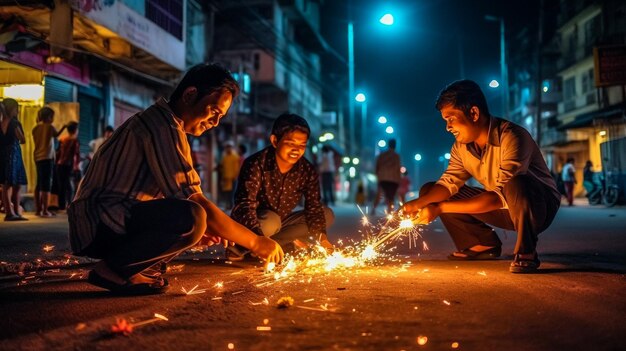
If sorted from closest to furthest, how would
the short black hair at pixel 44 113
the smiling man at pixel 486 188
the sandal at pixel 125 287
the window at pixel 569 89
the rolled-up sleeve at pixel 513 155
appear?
the sandal at pixel 125 287, the smiling man at pixel 486 188, the rolled-up sleeve at pixel 513 155, the short black hair at pixel 44 113, the window at pixel 569 89

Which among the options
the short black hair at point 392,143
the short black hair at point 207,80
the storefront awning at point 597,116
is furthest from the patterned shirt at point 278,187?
the storefront awning at point 597,116

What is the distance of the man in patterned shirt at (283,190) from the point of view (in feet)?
15.5

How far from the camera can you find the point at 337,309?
2758 millimetres

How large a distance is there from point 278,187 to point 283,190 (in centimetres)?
6

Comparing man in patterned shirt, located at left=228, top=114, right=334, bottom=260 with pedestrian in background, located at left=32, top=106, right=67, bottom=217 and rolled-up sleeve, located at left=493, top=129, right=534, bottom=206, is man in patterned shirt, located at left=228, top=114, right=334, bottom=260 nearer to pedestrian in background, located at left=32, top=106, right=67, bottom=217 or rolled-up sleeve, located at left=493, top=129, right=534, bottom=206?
rolled-up sleeve, located at left=493, top=129, right=534, bottom=206

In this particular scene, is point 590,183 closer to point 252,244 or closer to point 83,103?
point 83,103

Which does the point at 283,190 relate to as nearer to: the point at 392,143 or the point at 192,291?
the point at 192,291

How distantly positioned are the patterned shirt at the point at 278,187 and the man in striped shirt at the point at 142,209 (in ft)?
5.17

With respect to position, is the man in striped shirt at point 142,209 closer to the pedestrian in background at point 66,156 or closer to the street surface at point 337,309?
the street surface at point 337,309

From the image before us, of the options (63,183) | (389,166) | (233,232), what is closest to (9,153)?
(63,183)

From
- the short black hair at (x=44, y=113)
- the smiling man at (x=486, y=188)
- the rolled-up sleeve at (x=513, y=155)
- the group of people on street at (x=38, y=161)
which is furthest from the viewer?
the short black hair at (x=44, y=113)

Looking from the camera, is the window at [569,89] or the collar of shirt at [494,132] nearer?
the collar of shirt at [494,132]

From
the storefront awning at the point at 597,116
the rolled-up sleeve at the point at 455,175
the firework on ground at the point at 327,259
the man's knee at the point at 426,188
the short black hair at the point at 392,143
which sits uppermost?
the storefront awning at the point at 597,116

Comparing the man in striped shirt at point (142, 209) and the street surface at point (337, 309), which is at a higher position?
the man in striped shirt at point (142, 209)
